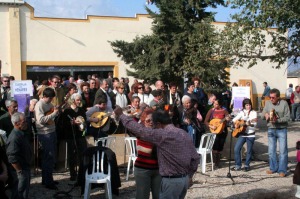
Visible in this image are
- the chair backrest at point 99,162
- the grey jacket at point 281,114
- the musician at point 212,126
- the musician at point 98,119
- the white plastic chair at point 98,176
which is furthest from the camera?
the musician at point 212,126

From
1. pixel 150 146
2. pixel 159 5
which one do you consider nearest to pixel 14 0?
pixel 159 5

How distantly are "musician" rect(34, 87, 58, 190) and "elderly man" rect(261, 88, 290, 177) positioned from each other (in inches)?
183

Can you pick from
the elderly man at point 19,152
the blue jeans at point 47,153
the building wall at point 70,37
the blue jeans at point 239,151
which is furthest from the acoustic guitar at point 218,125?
the building wall at point 70,37

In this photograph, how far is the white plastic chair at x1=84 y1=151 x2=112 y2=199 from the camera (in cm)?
703

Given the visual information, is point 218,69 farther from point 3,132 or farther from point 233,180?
point 3,132

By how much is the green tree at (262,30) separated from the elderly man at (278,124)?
7.21 feet

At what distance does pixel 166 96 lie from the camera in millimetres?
10703

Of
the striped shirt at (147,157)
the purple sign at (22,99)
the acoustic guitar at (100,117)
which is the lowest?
the striped shirt at (147,157)

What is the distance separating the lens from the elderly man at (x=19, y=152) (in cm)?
618

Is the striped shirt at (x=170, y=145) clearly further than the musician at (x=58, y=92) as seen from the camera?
No

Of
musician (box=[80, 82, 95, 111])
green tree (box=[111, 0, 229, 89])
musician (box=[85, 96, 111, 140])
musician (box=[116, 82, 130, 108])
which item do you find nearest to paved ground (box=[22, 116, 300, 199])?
musician (box=[85, 96, 111, 140])

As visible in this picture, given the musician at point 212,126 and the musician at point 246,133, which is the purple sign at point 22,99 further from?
the musician at point 246,133

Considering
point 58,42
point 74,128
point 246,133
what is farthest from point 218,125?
point 58,42

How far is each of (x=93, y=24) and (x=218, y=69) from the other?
9666 millimetres
